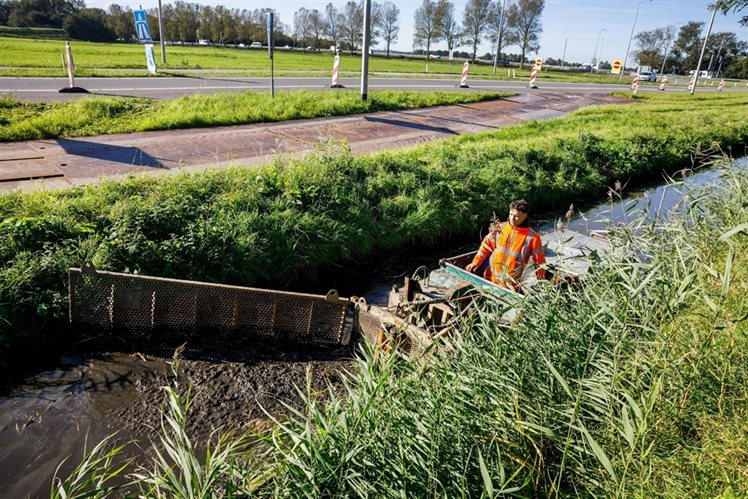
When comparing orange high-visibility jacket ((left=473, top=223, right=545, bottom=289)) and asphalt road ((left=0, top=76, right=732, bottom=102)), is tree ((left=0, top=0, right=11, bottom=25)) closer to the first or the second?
asphalt road ((left=0, top=76, right=732, bottom=102))

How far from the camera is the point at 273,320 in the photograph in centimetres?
644

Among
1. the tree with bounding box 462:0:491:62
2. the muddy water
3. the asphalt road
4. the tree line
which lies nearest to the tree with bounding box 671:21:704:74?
the tree line

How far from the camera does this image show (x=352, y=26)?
233 feet

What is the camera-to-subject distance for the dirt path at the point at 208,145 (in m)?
9.21

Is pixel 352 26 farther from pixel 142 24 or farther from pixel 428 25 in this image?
pixel 142 24

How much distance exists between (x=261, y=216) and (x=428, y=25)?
71112 mm

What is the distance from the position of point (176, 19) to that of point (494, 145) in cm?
6672

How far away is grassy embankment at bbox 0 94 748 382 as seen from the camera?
6.26 m

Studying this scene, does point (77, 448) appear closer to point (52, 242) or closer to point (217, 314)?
point (217, 314)

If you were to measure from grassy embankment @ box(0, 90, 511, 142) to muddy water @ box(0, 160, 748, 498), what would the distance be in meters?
7.81

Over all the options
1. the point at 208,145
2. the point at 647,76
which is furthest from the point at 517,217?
the point at 647,76

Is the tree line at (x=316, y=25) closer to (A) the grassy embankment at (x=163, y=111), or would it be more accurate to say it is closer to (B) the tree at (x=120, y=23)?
(B) the tree at (x=120, y=23)

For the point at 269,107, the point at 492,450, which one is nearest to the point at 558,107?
the point at 269,107

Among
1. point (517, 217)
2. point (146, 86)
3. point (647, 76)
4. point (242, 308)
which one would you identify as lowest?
point (242, 308)
